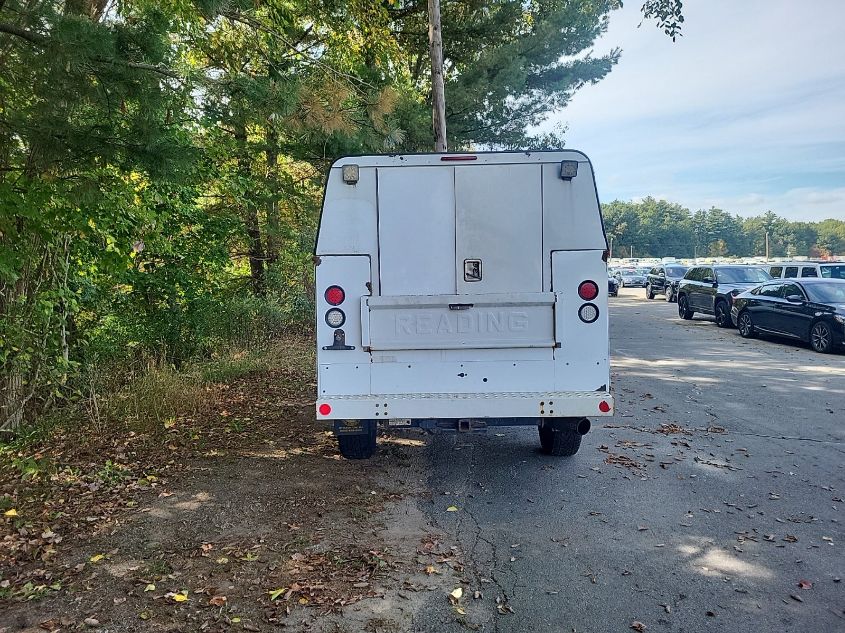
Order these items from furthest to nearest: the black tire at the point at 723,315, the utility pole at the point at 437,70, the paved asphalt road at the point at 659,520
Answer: the black tire at the point at 723,315 < the utility pole at the point at 437,70 < the paved asphalt road at the point at 659,520

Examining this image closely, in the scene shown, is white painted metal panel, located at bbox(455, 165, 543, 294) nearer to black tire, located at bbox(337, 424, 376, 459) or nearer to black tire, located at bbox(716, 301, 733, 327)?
black tire, located at bbox(337, 424, 376, 459)

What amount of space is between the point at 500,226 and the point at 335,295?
1416mm

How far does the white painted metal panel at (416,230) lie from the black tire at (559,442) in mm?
1866

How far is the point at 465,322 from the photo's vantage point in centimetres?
505

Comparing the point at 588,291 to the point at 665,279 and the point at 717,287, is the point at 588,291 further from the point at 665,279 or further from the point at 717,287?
the point at 665,279

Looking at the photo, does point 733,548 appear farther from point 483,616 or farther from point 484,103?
point 484,103

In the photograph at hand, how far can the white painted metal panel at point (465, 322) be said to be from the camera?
5.02m

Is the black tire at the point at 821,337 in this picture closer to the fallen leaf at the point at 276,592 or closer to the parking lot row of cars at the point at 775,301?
the parking lot row of cars at the point at 775,301

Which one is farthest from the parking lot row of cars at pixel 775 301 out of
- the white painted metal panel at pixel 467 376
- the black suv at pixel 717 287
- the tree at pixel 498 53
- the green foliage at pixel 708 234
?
the green foliage at pixel 708 234

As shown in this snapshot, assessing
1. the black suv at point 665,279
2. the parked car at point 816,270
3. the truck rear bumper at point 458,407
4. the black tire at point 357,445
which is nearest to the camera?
the truck rear bumper at point 458,407

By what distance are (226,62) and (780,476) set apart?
8.96 meters

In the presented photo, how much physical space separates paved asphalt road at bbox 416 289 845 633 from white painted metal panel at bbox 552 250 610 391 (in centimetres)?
94

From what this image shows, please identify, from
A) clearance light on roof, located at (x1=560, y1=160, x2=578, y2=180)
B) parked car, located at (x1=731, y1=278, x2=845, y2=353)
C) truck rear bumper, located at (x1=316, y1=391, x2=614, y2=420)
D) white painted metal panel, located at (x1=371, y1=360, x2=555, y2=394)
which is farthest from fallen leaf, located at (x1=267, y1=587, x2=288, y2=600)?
parked car, located at (x1=731, y1=278, x2=845, y2=353)

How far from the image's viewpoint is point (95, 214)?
676 cm
